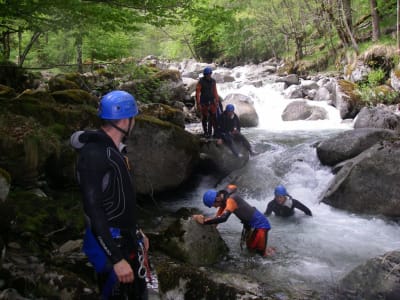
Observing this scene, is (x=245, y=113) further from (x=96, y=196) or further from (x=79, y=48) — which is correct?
(x=96, y=196)

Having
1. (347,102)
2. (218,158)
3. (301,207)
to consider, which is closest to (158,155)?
(218,158)

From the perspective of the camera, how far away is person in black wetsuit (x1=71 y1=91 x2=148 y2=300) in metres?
2.39

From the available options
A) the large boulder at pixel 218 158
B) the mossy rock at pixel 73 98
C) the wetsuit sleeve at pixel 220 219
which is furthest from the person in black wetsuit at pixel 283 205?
the mossy rock at pixel 73 98

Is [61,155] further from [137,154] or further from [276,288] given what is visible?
[276,288]

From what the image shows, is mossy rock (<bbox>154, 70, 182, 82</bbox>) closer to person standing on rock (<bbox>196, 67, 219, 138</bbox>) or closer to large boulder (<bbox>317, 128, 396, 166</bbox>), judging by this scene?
person standing on rock (<bbox>196, 67, 219, 138</bbox>)

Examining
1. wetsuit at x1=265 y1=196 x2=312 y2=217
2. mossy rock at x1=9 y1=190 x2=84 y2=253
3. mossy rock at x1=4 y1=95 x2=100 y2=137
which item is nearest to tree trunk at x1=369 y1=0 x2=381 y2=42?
wetsuit at x1=265 y1=196 x2=312 y2=217

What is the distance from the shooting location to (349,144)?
9250mm

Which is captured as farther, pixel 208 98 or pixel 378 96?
pixel 378 96

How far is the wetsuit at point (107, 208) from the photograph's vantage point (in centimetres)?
239

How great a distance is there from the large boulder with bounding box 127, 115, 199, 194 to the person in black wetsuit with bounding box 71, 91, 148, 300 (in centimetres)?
527

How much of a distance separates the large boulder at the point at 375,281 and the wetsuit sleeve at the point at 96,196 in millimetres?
3135

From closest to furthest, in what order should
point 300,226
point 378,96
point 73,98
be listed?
point 300,226
point 73,98
point 378,96

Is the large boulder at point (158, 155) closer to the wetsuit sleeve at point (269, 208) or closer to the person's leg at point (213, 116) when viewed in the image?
the person's leg at point (213, 116)

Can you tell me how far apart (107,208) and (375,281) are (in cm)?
329
